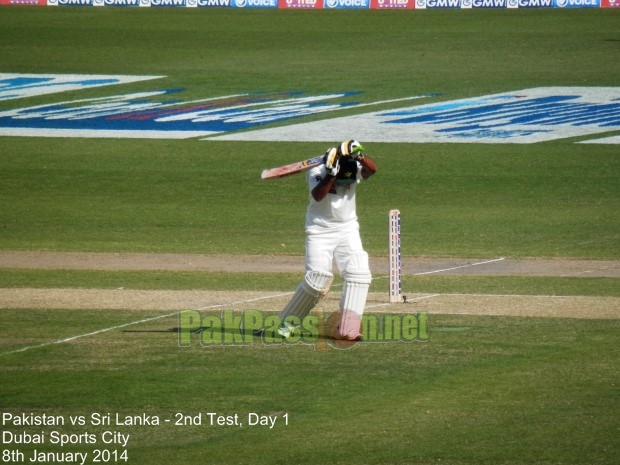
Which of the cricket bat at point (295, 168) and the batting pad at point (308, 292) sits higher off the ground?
the cricket bat at point (295, 168)

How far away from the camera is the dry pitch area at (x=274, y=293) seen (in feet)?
48.5

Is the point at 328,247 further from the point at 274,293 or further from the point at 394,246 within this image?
the point at 274,293

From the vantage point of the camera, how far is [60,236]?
2153 centimetres

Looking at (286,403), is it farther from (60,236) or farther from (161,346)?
(60,236)

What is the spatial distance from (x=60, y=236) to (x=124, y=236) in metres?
1.09

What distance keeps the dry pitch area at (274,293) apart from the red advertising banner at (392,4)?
1193 inches

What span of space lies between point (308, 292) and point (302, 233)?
29.6 ft

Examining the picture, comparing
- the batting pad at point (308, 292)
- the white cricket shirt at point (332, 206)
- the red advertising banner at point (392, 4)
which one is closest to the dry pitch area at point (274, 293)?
the batting pad at point (308, 292)

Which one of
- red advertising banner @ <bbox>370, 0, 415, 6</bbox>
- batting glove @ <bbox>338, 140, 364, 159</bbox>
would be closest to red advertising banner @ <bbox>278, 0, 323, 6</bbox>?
red advertising banner @ <bbox>370, 0, 415, 6</bbox>

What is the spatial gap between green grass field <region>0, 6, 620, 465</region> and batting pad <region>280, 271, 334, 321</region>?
39 centimetres

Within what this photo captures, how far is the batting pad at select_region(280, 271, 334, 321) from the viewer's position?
1252 cm

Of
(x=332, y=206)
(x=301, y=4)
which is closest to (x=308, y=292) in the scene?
(x=332, y=206)

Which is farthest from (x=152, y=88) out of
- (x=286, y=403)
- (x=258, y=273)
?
(x=286, y=403)

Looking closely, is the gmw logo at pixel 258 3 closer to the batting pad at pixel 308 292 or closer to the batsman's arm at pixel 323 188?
the batting pad at pixel 308 292
